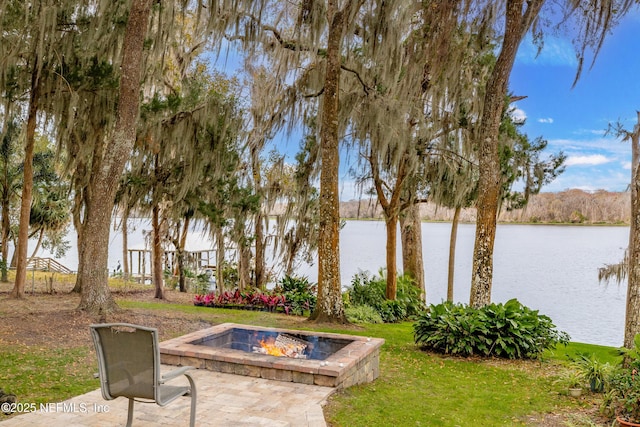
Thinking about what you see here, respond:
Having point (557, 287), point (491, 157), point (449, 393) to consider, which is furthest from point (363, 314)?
point (557, 287)

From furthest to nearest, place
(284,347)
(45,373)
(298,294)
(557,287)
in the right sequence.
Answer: (557,287), (298,294), (284,347), (45,373)

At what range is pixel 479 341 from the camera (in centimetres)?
626

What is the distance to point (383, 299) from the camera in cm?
1136

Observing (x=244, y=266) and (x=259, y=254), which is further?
(x=244, y=266)

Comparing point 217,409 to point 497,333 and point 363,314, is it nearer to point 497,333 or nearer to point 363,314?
point 497,333

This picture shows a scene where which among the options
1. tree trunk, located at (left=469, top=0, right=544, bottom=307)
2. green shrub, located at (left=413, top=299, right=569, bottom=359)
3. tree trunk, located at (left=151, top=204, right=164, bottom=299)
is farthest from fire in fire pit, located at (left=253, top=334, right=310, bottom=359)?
tree trunk, located at (left=151, top=204, right=164, bottom=299)

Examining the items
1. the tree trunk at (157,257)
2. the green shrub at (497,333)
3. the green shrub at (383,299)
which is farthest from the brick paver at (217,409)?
the tree trunk at (157,257)

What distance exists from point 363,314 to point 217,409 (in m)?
6.35

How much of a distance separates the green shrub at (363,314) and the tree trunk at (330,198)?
1456 mm

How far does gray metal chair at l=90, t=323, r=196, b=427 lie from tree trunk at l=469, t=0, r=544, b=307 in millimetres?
4772

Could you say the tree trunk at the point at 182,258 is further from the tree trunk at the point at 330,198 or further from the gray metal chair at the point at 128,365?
the gray metal chair at the point at 128,365

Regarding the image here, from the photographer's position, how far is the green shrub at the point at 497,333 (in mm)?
6191

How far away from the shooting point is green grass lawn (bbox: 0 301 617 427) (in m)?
4.00

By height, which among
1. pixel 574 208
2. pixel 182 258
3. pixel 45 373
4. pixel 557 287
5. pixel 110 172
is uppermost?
pixel 110 172
